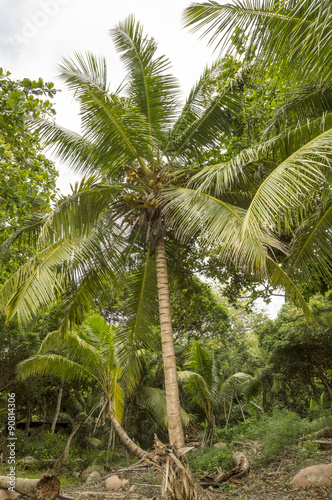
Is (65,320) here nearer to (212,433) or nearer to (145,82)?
(145,82)

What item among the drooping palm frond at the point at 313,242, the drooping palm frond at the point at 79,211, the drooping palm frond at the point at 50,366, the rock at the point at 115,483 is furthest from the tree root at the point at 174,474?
the drooping palm frond at the point at 50,366

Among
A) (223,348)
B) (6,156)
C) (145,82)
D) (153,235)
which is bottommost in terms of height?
(223,348)

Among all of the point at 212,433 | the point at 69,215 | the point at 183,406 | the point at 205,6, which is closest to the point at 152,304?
the point at 69,215

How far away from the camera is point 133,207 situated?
19.7 feet

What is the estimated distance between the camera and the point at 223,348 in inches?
730

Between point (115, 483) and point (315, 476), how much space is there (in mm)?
4831

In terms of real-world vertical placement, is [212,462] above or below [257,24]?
below

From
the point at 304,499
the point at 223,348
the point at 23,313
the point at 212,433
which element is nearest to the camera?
the point at 23,313

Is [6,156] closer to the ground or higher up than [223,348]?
higher up

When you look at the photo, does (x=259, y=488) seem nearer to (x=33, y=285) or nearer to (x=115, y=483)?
(x=115, y=483)

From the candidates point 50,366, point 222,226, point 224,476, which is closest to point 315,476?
point 224,476

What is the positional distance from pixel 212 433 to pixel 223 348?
626 centimetres

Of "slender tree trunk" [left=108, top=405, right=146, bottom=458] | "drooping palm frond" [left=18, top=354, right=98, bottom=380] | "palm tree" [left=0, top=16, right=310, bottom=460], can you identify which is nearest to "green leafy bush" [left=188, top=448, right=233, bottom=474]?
"slender tree trunk" [left=108, top=405, right=146, bottom=458]

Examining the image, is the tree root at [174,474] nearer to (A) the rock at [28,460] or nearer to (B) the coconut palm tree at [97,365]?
(B) the coconut palm tree at [97,365]
